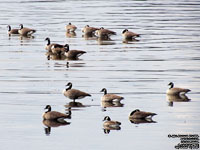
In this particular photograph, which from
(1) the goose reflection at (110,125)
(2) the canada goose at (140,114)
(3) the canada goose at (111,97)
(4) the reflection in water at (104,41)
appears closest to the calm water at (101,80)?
(4) the reflection in water at (104,41)

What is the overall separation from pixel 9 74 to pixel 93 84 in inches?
209

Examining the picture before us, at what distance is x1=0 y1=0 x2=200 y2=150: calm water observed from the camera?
22.3 metres

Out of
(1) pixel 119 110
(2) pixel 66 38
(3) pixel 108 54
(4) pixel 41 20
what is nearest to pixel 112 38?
(2) pixel 66 38

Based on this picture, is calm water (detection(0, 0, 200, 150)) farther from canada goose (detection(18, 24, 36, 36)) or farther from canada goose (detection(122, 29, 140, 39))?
canada goose (detection(122, 29, 140, 39))

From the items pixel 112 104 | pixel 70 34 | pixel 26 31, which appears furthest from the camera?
pixel 70 34

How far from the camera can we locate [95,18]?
6631 centimetres

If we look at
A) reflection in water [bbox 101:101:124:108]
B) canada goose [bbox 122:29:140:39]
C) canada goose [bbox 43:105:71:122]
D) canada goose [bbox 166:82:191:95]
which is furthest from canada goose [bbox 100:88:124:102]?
canada goose [bbox 122:29:140:39]

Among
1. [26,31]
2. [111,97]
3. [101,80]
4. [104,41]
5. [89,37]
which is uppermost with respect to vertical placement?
[26,31]

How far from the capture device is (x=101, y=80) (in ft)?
107

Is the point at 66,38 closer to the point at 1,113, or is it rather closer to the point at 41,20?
the point at 41,20

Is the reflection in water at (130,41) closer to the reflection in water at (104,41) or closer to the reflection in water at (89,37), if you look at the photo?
the reflection in water at (104,41)

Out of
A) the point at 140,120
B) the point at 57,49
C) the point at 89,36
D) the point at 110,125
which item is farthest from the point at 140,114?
the point at 89,36

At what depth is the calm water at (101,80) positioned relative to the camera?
22.3 m

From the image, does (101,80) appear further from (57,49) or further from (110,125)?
(57,49)
